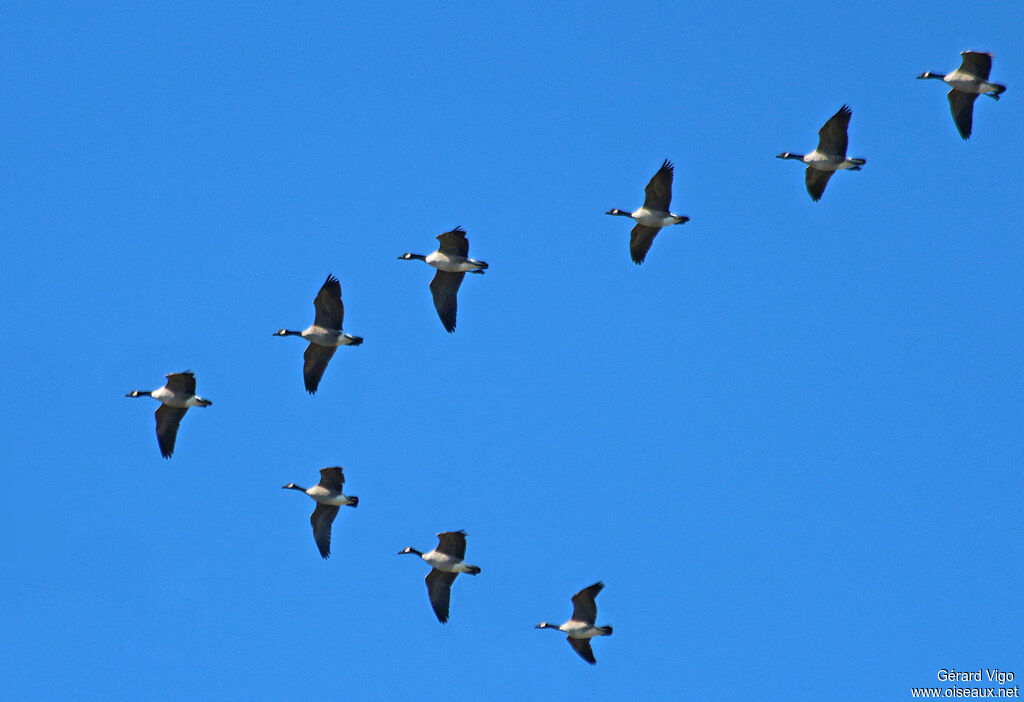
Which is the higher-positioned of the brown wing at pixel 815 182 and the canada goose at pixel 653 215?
the brown wing at pixel 815 182

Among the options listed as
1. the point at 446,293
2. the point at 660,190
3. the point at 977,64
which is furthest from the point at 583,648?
the point at 977,64

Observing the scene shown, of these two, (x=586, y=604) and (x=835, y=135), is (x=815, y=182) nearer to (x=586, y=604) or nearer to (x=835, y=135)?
(x=835, y=135)

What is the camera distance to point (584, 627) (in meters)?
31.3

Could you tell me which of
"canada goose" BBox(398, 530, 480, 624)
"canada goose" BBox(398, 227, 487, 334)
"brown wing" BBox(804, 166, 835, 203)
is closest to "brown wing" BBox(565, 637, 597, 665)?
"canada goose" BBox(398, 530, 480, 624)

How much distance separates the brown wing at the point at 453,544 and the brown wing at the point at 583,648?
9.56 ft

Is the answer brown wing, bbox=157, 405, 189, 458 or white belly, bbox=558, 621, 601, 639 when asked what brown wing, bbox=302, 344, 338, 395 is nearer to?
brown wing, bbox=157, 405, 189, 458

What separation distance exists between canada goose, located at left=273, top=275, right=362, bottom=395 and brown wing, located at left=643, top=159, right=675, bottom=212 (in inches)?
270

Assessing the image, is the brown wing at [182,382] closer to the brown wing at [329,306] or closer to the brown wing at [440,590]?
the brown wing at [329,306]

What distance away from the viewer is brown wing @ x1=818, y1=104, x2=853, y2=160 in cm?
3084

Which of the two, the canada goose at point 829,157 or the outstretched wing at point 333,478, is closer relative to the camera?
the canada goose at point 829,157

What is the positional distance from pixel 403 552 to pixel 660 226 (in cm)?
932

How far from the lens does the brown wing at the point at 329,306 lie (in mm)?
31422

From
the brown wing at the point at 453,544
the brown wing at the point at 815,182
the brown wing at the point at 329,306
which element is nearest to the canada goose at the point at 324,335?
the brown wing at the point at 329,306

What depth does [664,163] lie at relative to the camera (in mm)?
31406
